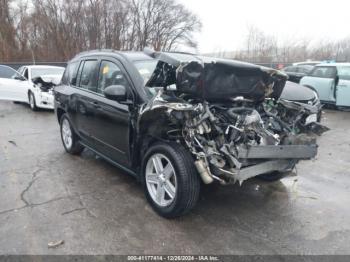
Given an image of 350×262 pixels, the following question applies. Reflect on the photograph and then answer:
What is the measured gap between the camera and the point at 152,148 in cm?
337

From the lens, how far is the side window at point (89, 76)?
4520 mm

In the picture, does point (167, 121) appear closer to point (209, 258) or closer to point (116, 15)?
point (209, 258)

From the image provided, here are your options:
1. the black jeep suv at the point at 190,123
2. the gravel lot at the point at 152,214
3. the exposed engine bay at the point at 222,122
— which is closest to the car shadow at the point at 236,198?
the gravel lot at the point at 152,214

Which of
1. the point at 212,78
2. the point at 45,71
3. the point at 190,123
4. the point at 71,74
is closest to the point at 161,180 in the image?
the point at 190,123

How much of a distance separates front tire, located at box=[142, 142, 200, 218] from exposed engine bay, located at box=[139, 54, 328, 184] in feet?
0.39

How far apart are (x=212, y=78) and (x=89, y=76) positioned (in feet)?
7.02

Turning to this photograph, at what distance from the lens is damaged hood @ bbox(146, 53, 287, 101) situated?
327 cm

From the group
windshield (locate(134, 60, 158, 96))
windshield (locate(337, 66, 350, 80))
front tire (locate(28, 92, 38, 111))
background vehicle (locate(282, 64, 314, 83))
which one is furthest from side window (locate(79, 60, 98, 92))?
background vehicle (locate(282, 64, 314, 83))

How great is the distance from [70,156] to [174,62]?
3.10 m

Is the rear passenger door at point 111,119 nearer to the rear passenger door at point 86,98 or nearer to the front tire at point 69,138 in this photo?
the rear passenger door at point 86,98

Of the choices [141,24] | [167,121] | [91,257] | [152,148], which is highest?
[141,24]

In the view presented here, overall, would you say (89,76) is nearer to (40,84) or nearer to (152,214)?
(152,214)

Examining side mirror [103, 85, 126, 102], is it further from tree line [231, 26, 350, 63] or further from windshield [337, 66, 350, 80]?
tree line [231, 26, 350, 63]

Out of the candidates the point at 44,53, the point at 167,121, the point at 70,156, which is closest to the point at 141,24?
the point at 44,53
